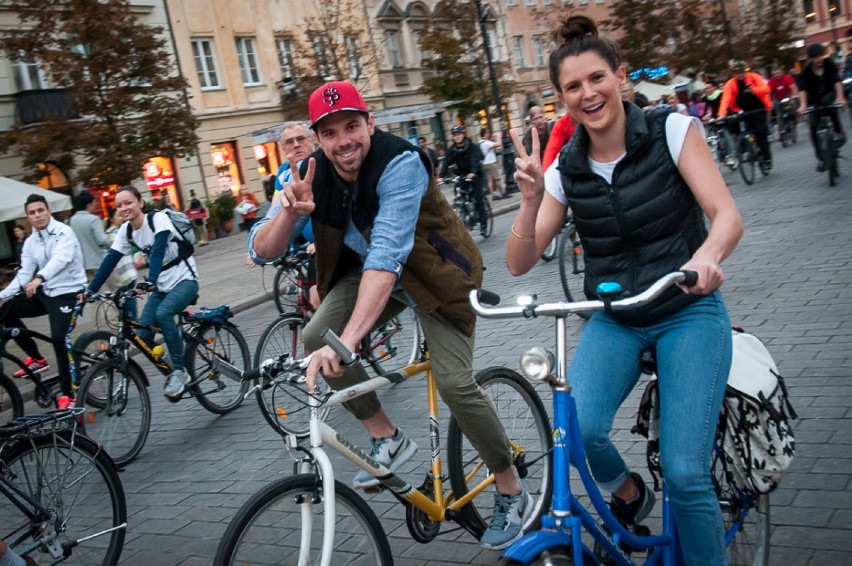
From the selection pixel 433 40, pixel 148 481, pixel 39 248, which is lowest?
pixel 148 481

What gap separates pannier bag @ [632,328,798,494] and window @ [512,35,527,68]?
177 ft

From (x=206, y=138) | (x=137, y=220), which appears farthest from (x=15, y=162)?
(x=137, y=220)

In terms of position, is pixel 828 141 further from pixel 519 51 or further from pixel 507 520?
pixel 519 51

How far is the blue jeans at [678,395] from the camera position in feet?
8.87

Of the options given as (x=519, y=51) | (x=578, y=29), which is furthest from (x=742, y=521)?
(x=519, y=51)

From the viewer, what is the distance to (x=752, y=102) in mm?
15703

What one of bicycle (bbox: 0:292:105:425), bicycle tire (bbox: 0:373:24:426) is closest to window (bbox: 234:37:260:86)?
bicycle (bbox: 0:292:105:425)

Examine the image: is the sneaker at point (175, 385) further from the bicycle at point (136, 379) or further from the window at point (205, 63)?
the window at point (205, 63)

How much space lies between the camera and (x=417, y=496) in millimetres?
3598

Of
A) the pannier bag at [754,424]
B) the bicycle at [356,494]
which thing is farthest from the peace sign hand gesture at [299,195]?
the pannier bag at [754,424]

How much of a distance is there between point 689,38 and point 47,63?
1204 inches

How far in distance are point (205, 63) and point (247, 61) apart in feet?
7.84

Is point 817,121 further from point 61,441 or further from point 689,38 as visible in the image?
point 689,38

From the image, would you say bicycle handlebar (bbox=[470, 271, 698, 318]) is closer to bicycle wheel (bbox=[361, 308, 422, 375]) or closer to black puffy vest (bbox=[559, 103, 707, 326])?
black puffy vest (bbox=[559, 103, 707, 326])
